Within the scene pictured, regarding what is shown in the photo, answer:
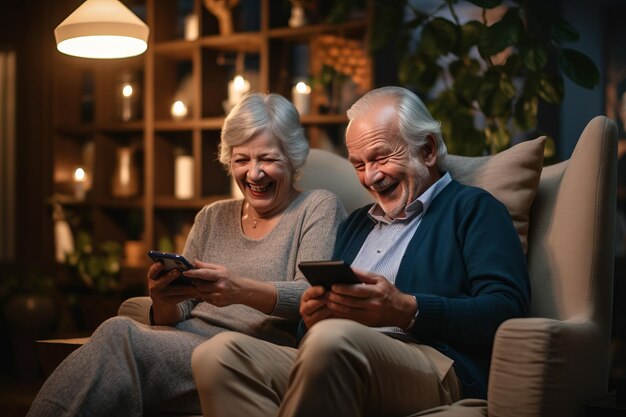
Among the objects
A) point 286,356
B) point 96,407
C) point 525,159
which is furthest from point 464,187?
point 96,407

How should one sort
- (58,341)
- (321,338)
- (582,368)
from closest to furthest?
1. (321,338)
2. (582,368)
3. (58,341)

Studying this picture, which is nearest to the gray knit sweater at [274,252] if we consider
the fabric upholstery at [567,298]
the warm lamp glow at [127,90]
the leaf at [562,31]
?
the fabric upholstery at [567,298]

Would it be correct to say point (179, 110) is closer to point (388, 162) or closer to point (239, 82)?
point (239, 82)

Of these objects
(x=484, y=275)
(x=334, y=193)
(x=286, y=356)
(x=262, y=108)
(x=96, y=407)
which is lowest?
(x=96, y=407)

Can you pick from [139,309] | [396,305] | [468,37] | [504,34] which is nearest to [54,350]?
[139,309]

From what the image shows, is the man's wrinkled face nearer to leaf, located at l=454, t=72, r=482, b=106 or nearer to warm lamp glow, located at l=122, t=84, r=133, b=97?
leaf, located at l=454, t=72, r=482, b=106

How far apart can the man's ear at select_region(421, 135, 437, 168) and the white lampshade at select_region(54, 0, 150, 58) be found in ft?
2.88

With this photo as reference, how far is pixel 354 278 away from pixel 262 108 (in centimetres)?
84

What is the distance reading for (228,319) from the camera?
2289mm

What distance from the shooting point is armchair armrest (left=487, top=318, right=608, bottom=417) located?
1.63m

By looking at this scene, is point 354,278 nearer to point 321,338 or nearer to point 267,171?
point 321,338

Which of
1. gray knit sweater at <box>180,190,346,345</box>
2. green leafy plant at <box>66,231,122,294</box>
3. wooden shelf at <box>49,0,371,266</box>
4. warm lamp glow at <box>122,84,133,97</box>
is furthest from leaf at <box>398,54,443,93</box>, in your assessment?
green leafy plant at <box>66,231,122,294</box>

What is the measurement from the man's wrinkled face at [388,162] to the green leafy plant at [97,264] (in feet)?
8.26

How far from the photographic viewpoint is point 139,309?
2375 mm
